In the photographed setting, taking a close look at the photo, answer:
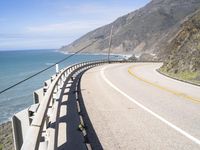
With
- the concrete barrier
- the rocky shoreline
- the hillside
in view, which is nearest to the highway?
the concrete barrier

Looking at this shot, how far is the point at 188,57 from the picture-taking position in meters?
27.7

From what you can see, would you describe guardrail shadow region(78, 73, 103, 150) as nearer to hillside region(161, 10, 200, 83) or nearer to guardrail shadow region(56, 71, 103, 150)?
guardrail shadow region(56, 71, 103, 150)

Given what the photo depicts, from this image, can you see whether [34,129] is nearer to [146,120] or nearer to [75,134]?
[75,134]

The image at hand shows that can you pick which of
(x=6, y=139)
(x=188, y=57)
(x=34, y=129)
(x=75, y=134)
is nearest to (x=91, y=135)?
(x=75, y=134)

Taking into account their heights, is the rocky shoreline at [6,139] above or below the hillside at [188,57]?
below

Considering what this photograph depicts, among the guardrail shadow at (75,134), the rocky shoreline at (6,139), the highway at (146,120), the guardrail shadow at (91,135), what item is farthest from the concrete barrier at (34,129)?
the rocky shoreline at (6,139)

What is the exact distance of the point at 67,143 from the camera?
6.74m

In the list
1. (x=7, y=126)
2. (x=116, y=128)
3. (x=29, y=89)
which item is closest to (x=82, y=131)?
(x=116, y=128)

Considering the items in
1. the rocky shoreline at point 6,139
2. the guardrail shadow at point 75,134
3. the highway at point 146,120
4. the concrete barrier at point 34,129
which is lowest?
the rocky shoreline at point 6,139

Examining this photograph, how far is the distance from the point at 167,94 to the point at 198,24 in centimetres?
1837

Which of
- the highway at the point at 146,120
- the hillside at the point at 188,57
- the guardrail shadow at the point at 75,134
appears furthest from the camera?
the hillside at the point at 188,57

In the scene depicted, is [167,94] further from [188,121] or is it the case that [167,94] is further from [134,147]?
[134,147]

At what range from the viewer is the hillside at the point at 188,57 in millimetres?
25281

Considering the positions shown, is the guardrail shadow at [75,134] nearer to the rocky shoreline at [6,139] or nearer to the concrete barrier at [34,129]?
the concrete barrier at [34,129]
